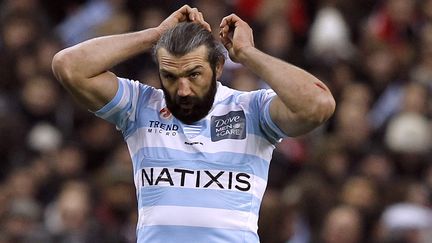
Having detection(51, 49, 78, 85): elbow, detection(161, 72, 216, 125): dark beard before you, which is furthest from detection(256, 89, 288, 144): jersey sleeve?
detection(51, 49, 78, 85): elbow

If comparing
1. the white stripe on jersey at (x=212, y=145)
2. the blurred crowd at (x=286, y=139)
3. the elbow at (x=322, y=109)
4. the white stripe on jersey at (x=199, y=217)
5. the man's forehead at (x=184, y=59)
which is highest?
the man's forehead at (x=184, y=59)

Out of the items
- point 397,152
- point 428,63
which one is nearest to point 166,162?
point 397,152

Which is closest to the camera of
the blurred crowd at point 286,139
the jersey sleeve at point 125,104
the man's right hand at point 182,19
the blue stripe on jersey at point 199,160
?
the blue stripe on jersey at point 199,160

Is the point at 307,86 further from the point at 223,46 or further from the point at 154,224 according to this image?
the point at 154,224

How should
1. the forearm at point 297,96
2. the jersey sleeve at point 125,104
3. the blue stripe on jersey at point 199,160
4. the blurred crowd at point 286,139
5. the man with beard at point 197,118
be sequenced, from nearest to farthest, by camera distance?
the forearm at point 297,96 < the man with beard at point 197,118 < the blue stripe on jersey at point 199,160 < the jersey sleeve at point 125,104 < the blurred crowd at point 286,139

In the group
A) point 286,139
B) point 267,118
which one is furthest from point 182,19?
point 286,139

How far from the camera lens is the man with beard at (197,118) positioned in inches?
252

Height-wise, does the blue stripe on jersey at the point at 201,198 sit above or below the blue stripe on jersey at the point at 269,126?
below

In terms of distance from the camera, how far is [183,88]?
6.37m

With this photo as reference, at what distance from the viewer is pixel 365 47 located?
14023 millimetres

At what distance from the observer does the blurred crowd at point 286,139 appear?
11.4 m

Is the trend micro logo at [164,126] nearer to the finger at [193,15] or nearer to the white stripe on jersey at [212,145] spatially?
the white stripe on jersey at [212,145]

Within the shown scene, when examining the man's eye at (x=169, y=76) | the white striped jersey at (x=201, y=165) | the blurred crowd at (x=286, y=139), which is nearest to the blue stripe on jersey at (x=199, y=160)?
the white striped jersey at (x=201, y=165)

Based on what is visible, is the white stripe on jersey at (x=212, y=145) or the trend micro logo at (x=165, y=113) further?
the trend micro logo at (x=165, y=113)
